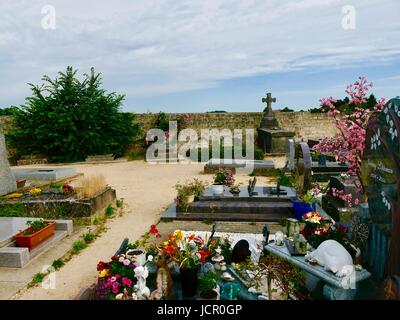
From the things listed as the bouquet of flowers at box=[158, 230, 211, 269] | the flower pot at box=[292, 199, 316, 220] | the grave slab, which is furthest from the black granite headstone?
the grave slab

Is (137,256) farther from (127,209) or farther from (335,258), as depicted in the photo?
(127,209)

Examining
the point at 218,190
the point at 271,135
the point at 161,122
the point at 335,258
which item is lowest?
the point at 335,258

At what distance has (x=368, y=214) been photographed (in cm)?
498

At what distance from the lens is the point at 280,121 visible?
2377 cm

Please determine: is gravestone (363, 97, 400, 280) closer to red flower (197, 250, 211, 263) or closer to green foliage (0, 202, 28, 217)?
red flower (197, 250, 211, 263)

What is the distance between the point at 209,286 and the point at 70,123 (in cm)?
1759

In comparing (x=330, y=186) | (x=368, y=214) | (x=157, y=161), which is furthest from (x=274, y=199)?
(x=157, y=161)

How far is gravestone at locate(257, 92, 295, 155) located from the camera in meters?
19.1

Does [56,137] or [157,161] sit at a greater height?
[56,137]

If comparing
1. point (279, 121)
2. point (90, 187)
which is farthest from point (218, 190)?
point (279, 121)

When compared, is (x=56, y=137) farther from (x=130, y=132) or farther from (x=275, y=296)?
(x=275, y=296)

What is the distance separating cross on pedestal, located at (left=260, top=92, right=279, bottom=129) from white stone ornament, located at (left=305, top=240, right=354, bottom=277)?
17440 millimetres

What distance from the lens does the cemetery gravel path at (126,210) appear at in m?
5.45
